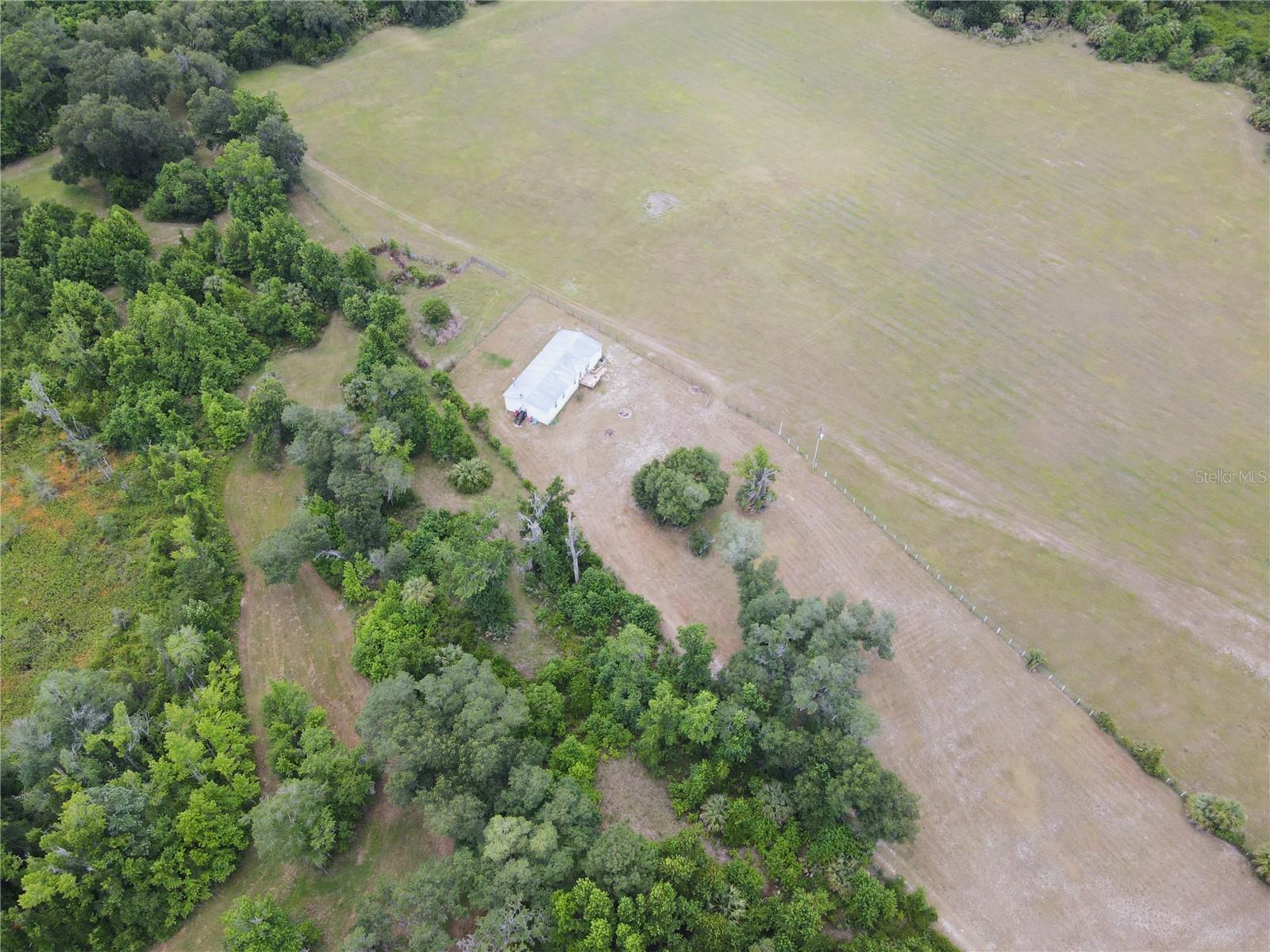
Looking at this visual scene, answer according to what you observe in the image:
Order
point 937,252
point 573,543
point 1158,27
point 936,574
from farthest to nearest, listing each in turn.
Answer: point 1158,27 < point 937,252 < point 936,574 < point 573,543

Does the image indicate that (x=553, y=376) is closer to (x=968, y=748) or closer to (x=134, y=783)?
(x=134, y=783)

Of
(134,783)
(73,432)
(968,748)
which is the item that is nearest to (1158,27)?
(968,748)

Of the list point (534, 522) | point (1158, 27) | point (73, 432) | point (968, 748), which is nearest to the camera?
point (968, 748)

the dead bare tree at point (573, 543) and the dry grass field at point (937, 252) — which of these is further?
the dry grass field at point (937, 252)

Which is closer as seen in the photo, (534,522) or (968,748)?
(968,748)

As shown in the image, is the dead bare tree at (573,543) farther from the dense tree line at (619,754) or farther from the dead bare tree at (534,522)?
the dead bare tree at (534,522)

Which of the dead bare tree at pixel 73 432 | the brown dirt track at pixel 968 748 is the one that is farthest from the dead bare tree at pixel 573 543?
the dead bare tree at pixel 73 432
